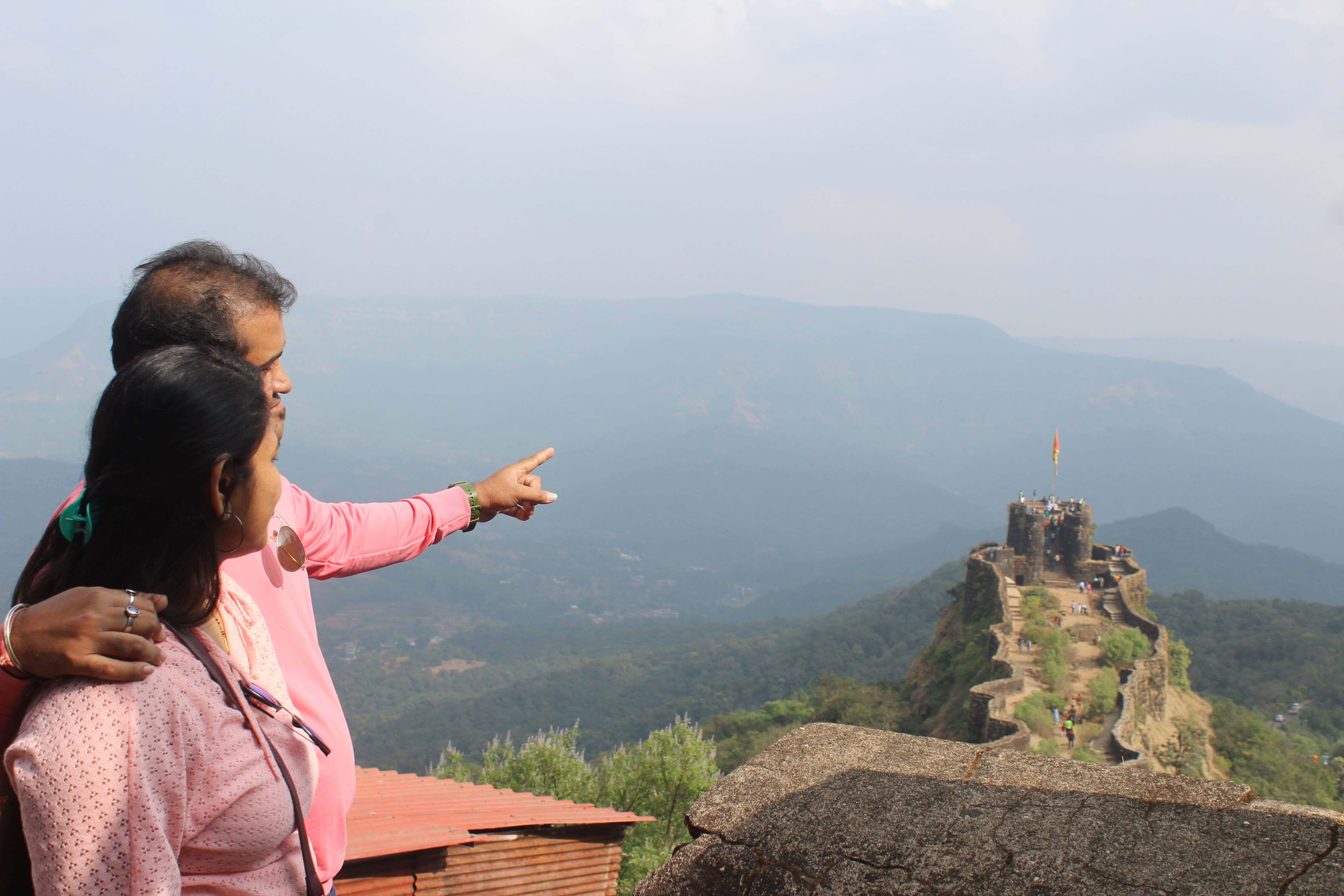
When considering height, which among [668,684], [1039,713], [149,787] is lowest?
[668,684]

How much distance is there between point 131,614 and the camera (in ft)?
4.61

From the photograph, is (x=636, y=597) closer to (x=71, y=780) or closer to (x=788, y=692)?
(x=788, y=692)

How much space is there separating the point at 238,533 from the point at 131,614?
0.25 metres

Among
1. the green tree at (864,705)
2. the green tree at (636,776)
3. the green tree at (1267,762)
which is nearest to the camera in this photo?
the green tree at (636,776)

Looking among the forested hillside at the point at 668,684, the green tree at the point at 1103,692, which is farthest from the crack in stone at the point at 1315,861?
the forested hillside at the point at 668,684

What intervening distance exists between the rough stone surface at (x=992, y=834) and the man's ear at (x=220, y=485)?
1234 millimetres

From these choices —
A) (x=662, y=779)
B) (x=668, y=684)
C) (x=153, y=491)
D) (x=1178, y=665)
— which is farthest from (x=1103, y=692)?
(x=668, y=684)

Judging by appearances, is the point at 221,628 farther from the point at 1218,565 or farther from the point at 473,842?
the point at 1218,565

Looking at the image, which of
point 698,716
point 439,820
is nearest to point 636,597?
point 698,716

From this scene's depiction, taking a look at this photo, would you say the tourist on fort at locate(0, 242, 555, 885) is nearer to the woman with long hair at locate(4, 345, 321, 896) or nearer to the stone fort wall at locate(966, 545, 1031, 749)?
the woman with long hair at locate(4, 345, 321, 896)

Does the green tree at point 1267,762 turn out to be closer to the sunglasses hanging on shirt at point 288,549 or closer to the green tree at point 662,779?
the green tree at point 662,779

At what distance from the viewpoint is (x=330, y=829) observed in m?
2.02

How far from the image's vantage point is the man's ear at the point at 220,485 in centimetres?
156

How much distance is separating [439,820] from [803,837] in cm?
445
